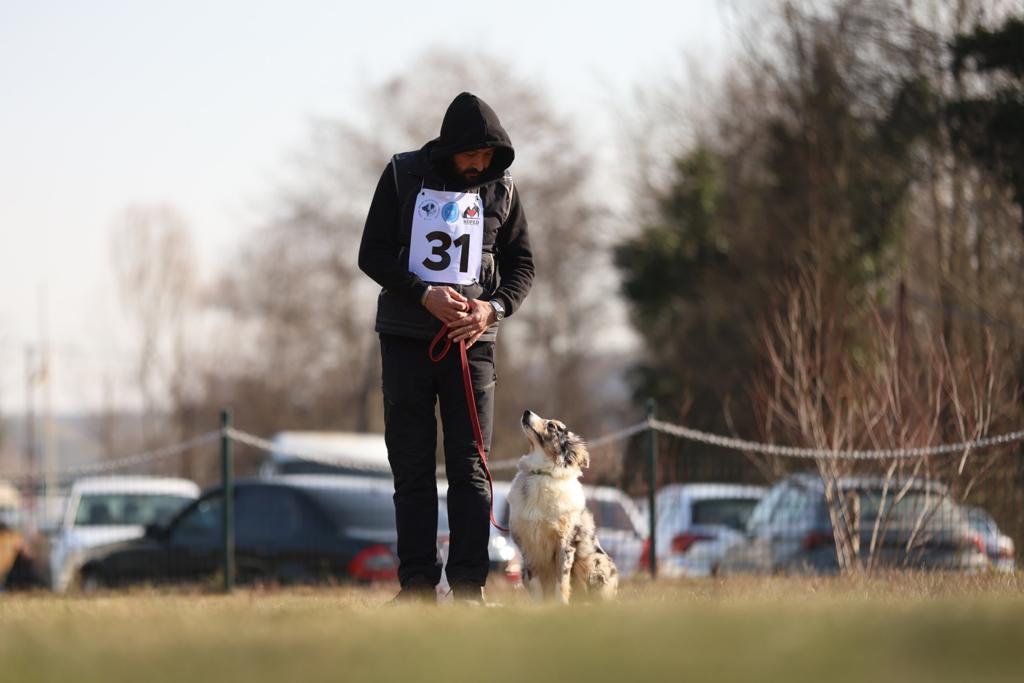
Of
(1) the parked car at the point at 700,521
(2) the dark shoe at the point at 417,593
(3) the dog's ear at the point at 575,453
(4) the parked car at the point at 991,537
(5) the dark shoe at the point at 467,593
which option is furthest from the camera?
(1) the parked car at the point at 700,521

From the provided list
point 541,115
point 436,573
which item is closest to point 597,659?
point 436,573

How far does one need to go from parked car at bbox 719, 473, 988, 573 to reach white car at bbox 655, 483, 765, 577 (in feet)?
2.37

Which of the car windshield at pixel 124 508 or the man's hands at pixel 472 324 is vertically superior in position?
the man's hands at pixel 472 324

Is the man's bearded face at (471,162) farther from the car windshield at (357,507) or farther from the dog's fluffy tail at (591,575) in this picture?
the car windshield at (357,507)

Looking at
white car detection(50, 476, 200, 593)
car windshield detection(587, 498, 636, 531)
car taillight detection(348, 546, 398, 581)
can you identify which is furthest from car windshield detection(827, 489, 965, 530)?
Answer: white car detection(50, 476, 200, 593)

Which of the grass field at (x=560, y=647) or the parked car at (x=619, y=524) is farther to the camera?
the parked car at (x=619, y=524)

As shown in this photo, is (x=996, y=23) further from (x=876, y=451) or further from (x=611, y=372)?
(x=611, y=372)

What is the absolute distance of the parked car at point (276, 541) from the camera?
1391 cm

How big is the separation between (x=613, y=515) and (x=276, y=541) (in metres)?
3.25

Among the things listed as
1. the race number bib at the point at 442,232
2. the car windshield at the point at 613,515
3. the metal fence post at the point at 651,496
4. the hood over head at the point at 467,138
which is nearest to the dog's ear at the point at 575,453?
the race number bib at the point at 442,232

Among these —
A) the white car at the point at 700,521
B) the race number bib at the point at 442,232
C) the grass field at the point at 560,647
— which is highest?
the race number bib at the point at 442,232

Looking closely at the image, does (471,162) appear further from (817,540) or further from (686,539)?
(686,539)

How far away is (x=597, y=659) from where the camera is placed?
3.62 metres

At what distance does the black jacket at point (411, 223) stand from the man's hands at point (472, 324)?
5.2 inches
